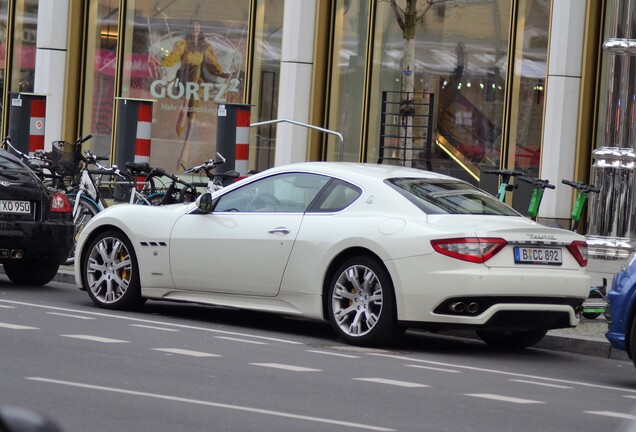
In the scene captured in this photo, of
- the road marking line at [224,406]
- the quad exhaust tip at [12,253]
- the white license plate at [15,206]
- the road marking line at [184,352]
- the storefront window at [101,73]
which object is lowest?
the road marking line at [184,352]

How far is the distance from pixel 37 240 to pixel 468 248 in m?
5.12

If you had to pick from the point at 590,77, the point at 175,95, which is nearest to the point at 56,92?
the point at 175,95

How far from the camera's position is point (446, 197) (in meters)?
11.0

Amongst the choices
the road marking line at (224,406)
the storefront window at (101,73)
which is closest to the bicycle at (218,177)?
the road marking line at (224,406)

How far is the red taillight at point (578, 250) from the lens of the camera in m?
10.7

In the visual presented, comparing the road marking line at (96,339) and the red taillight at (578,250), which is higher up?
the red taillight at (578,250)

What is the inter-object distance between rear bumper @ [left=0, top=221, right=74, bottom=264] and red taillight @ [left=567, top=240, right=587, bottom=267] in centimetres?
538

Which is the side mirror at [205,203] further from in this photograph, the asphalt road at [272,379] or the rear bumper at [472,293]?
the rear bumper at [472,293]

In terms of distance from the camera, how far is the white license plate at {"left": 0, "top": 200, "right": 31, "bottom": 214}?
1346cm

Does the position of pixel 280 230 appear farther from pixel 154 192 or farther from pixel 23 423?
pixel 23 423

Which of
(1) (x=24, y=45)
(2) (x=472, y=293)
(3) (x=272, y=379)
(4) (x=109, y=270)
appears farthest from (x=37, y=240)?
(1) (x=24, y=45)

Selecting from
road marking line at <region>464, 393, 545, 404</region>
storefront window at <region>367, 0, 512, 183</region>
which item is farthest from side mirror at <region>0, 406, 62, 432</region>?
storefront window at <region>367, 0, 512, 183</region>

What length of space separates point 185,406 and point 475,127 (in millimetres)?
16336

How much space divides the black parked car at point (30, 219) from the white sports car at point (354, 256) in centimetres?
135
